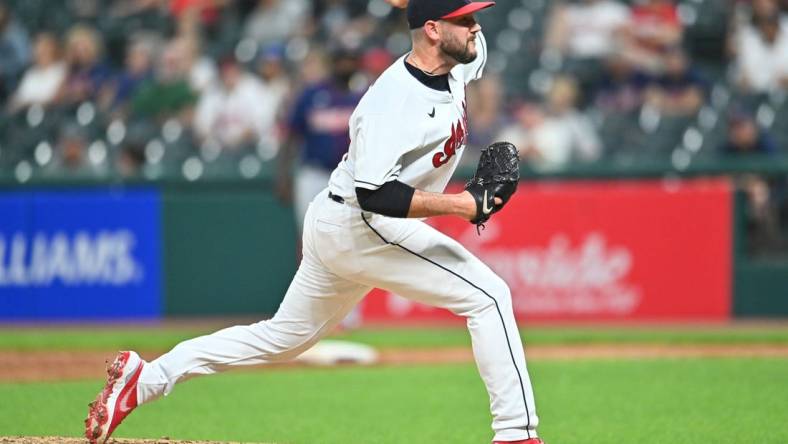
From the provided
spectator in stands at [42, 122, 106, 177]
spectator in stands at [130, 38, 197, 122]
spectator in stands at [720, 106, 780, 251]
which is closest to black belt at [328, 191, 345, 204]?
spectator in stands at [720, 106, 780, 251]

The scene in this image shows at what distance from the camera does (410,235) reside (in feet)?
16.2

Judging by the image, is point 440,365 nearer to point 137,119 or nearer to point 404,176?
point 404,176

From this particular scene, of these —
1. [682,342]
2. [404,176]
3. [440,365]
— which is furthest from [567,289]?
[404,176]

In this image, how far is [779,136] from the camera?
11.8 metres

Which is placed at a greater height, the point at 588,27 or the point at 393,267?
the point at 588,27

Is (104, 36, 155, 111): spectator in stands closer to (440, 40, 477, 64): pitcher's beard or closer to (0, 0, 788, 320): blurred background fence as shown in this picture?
(0, 0, 788, 320): blurred background fence

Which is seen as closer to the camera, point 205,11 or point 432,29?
point 432,29

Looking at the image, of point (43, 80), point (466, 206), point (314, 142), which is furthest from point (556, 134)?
point (466, 206)

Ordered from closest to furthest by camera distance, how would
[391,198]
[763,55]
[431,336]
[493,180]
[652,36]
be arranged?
[391,198]
[493,180]
[431,336]
[763,55]
[652,36]

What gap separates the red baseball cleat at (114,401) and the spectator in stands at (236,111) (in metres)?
7.86

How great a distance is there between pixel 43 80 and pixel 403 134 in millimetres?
10077

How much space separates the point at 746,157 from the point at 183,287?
5486mm

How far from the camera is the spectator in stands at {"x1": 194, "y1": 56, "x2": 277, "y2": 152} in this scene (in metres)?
12.9

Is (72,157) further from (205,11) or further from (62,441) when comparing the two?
(62,441)
